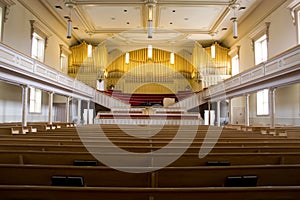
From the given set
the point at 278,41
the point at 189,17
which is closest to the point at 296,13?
the point at 278,41

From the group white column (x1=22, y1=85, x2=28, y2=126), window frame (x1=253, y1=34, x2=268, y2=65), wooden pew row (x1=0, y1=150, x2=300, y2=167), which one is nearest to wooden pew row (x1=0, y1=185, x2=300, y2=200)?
wooden pew row (x1=0, y1=150, x2=300, y2=167)

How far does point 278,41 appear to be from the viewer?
12102 mm

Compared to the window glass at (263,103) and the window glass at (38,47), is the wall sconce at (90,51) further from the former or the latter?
the window glass at (263,103)

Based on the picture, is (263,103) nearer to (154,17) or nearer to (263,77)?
(263,77)

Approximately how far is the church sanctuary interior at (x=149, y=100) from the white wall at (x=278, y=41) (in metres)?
0.07

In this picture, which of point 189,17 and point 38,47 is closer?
point 38,47

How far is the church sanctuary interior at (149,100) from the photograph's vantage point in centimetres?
240

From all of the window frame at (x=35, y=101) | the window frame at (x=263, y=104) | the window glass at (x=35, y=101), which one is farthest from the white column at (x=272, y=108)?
the window glass at (x=35, y=101)

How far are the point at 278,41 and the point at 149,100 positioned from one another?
1117 cm

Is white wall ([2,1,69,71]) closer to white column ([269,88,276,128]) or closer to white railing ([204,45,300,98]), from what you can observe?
white railing ([204,45,300,98])

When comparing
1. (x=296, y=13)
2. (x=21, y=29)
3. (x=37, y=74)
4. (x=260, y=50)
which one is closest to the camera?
(x=37, y=74)

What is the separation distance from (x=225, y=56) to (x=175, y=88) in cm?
465

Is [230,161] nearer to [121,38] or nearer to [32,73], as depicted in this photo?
[32,73]

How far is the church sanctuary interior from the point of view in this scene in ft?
7.88
